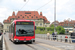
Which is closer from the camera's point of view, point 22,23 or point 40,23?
point 22,23

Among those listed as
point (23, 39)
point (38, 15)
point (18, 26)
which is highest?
point (38, 15)

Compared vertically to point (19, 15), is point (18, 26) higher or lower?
lower

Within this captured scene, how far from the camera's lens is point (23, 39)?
19938 mm

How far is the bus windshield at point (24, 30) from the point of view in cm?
1984

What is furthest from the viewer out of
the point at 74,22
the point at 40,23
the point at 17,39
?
the point at 74,22

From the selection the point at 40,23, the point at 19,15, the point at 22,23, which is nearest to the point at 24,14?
the point at 19,15

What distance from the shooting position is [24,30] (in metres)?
19.9

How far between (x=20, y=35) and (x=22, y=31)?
1.63 feet

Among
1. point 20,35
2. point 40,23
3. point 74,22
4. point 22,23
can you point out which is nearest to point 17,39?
point 20,35

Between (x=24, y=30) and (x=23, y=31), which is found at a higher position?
(x=24, y=30)

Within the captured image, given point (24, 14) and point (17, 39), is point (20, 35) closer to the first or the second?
point (17, 39)

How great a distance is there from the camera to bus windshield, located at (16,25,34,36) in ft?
65.1

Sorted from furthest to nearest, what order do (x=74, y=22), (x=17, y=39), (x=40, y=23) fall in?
(x=74, y=22), (x=40, y=23), (x=17, y=39)

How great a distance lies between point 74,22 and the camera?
552 feet
